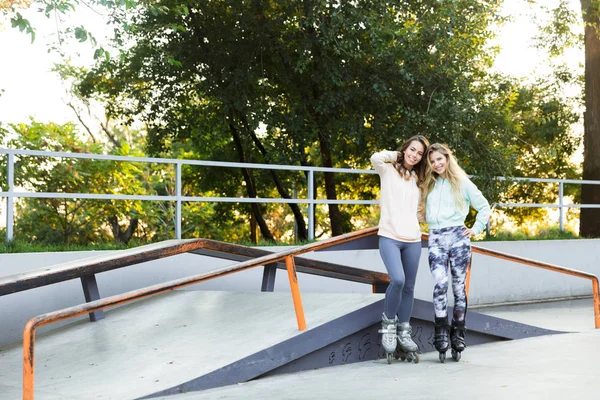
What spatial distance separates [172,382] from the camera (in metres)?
5.30

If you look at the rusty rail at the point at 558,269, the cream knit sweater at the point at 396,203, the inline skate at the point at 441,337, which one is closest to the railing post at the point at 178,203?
the rusty rail at the point at 558,269

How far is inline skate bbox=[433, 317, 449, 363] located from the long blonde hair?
0.95 metres

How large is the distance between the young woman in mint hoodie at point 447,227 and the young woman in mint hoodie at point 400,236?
0.43 feet

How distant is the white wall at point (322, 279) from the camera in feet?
26.7

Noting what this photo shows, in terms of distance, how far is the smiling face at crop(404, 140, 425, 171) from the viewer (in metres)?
6.31

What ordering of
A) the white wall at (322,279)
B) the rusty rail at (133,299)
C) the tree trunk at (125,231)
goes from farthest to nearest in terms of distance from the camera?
1. the tree trunk at (125,231)
2. the white wall at (322,279)
3. the rusty rail at (133,299)

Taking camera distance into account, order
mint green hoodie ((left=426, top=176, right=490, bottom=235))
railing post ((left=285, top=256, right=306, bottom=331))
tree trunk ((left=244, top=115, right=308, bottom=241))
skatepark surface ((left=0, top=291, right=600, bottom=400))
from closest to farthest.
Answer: skatepark surface ((left=0, top=291, right=600, bottom=400)), railing post ((left=285, top=256, right=306, bottom=331)), mint green hoodie ((left=426, top=176, right=490, bottom=235)), tree trunk ((left=244, top=115, right=308, bottom=241))

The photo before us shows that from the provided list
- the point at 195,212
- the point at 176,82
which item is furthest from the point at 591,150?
the point at 195,212

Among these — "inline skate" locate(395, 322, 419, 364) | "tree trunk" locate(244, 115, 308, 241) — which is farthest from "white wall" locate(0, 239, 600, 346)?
"tree trunk" locate(244, 115, 308, 241)

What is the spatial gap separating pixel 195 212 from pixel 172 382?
1992cm

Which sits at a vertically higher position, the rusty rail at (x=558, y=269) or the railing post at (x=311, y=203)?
the railing post at (x=311, y=203)

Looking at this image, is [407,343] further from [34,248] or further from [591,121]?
[591,121]

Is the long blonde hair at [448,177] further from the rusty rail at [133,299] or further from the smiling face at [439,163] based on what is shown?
the rusty rail at [133,299]

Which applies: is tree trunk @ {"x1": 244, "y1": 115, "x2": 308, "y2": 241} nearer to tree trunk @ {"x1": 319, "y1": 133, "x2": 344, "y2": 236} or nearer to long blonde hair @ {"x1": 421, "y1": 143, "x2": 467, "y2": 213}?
tree trunk @ {"x1": 319, "y1": 133, "x2": 344, "y2": 236}
